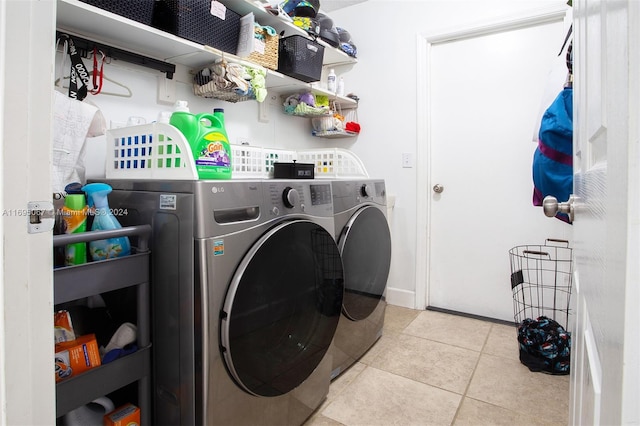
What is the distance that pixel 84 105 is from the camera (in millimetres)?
1366

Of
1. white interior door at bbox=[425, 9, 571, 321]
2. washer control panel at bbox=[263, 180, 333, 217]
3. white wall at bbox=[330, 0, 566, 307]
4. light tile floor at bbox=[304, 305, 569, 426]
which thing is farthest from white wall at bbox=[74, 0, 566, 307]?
washer control panel at bbox=[263, 180, 333, 217]

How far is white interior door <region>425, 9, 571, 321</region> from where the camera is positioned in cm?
229

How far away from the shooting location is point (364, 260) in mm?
1814

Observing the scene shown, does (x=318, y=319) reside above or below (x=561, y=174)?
below

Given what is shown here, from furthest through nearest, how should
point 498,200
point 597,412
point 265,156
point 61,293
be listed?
point 498,200, point 265,156, point 61,293, point 597,412

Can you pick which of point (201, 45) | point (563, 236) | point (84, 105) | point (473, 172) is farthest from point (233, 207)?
point (563, 236)

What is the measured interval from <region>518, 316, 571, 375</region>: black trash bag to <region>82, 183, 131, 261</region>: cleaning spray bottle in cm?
193

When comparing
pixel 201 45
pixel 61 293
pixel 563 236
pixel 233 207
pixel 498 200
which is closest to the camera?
pixel 61 293

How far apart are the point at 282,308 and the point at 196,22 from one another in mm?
1264

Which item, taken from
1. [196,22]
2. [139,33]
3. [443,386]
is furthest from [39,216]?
[443,386]

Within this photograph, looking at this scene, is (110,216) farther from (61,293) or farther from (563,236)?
(563,236)

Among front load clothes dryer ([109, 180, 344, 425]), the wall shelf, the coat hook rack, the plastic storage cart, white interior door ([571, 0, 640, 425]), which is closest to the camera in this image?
white interior door ([571, 0, 640, 425])

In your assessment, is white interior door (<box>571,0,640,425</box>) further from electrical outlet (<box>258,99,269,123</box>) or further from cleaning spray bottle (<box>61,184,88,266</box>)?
electrical outlet (<box>258,99,269,123</box>)

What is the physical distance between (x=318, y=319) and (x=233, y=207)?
0.58 meters
